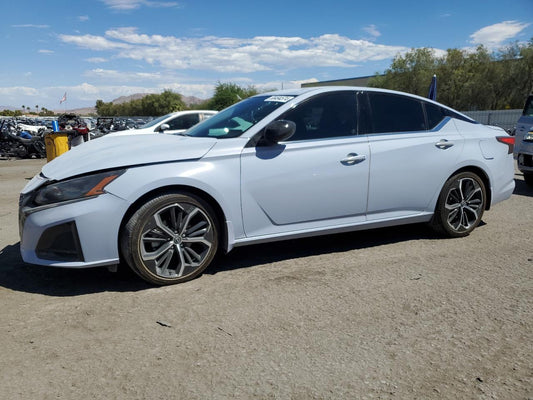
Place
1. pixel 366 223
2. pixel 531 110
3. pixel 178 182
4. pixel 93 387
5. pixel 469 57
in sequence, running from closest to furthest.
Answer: pixel 93 387 < pixel 178 182 < pixel 366 223 < pixel 531 110 < pixel 469 57

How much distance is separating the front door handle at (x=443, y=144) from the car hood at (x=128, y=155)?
2.36m

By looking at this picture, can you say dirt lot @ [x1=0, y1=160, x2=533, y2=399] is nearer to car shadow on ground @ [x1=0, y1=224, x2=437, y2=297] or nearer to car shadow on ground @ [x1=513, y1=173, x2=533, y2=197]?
car shadow on ground @ [x1=0, y1=224, x2=437, y2=297]

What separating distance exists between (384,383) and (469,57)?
63.1 m

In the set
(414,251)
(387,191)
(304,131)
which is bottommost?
(414,251)

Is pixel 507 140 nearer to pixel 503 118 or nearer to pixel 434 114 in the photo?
pixel 434 114

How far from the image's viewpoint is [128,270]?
13.3ft

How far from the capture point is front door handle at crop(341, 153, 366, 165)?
4094 millimetres

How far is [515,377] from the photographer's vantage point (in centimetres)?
232

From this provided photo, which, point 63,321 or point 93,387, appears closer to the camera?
point 93,387

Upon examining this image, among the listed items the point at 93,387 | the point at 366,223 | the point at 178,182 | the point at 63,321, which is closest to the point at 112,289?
the point at 63,321

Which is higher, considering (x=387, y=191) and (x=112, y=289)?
(x=387, y=191)

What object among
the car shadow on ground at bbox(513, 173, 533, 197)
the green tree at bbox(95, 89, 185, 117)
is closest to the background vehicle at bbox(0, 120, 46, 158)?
the car shadow on ground at bbox(513, 173, 533, 197)

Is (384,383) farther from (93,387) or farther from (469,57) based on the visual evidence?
(469,57)

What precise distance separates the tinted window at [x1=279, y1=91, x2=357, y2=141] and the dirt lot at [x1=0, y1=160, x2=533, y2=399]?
3.92 feet
